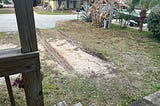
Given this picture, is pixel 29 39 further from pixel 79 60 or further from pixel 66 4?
pixel 66 4

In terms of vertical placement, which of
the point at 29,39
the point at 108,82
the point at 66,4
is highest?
the point at 66,4

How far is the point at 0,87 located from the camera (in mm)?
3336

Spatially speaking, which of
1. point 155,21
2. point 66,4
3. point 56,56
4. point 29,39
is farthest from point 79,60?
point 66,4

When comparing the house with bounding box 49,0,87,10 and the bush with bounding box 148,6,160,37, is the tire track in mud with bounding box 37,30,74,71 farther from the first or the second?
the house with bounding box 49,0,87,10

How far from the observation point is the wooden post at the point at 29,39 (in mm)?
1115

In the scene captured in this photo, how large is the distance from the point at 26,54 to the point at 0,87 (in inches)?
98.3

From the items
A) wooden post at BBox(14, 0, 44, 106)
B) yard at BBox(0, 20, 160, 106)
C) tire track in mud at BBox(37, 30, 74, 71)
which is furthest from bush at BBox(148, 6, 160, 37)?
wooden post at BBox(14, 0, 44, 106)

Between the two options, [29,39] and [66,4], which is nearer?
[29,39]

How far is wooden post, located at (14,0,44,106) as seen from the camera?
112 centimetres

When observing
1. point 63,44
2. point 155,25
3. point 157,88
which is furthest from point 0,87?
point 155,25

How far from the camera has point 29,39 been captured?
47.0 inches

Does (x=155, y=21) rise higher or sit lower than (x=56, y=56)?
higher

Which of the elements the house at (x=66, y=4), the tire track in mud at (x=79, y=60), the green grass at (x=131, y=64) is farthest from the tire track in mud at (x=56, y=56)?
the house at (x=66, y=4)

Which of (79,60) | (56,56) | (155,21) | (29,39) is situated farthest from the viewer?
(155,21)
